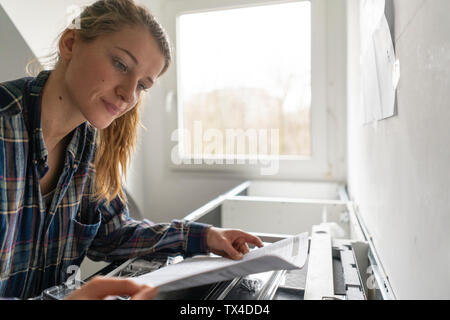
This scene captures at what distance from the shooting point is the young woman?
59 cm

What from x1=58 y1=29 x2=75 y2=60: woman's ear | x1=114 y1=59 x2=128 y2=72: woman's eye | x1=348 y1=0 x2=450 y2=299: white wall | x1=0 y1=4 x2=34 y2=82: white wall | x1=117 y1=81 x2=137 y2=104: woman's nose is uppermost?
x1=0 y1=4 x2=34 y2=82: white wall

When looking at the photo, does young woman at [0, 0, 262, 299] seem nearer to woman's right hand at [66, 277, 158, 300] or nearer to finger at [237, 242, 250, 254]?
finger at [237, 242, 250, 254]

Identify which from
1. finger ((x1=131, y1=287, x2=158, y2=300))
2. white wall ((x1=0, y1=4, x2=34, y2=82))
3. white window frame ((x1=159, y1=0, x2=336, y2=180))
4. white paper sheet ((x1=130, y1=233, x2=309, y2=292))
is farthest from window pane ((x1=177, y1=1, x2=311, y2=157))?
finger ((x1=131, y1=287, x2=158, y2=300))

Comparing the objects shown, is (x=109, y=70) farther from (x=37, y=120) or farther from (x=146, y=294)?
(x=146, y=294)

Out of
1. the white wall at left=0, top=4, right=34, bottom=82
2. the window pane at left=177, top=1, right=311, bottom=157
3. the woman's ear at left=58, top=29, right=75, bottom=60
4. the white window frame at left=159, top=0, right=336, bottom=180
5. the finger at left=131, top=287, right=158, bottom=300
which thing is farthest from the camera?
the window pane at left=177, top=1, right=311, bottom=157

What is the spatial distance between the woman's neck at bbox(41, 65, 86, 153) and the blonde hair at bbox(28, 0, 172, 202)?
10cm

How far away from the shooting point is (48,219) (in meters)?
0.65

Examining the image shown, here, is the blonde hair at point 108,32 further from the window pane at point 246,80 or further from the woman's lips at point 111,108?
the window pane at point 246,80

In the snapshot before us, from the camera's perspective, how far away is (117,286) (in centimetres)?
34

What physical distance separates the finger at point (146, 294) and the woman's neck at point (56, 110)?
463 mm

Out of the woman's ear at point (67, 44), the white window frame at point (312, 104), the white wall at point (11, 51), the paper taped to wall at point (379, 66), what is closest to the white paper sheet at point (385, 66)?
the paper taped to wall at point (379, 66)

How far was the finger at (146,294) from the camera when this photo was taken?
1.07 ft

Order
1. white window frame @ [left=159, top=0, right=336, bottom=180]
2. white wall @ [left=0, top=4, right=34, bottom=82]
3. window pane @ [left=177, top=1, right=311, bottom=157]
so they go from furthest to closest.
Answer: window pane @ [left=177, top=1, right=311, bottom=157], white window frame @ [left=159, top=0, right=336, bottom=180], white wall @ [left=0, top=4, right=34, bottom=82]

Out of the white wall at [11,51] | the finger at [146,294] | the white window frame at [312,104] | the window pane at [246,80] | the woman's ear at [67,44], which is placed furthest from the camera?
the window pane at [246,80]
